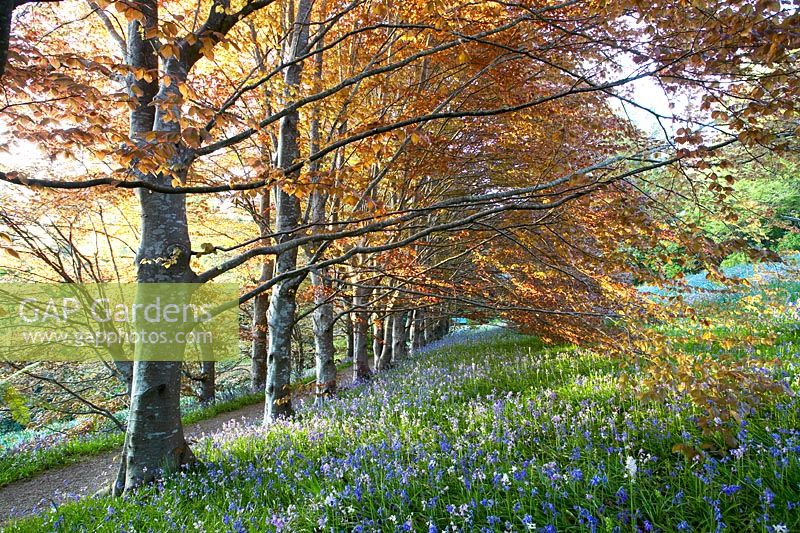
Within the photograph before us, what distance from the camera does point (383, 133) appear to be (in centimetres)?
460

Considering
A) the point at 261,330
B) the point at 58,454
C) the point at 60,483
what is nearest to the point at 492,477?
the point at 60,483

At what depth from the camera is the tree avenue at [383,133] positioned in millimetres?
3180

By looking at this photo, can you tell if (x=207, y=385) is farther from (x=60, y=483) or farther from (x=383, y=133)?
(x=383, y=133)

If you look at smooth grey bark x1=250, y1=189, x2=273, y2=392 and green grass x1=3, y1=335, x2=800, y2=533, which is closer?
green grass x1=3, y1=335, x2=800, y2=533

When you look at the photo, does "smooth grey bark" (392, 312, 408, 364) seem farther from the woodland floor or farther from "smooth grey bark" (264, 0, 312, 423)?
"smooth grey bark" (264, 0, 312, 423)

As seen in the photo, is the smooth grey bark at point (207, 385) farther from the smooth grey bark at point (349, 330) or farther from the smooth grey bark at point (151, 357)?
the smooth grey bark at point (151, 357)

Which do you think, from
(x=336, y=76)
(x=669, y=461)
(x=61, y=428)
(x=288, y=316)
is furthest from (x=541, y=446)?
(x=61, y=428)

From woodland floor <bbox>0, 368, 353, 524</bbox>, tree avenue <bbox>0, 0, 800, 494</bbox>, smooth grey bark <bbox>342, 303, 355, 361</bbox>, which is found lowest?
woodland floor <bbox>0, 368, 353, 524</bbox>

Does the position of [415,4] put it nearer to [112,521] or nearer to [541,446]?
[541,446]

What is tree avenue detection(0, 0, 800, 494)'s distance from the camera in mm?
3180

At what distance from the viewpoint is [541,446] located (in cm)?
→ 368

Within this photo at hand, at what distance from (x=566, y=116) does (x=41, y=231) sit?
1213 centimetres

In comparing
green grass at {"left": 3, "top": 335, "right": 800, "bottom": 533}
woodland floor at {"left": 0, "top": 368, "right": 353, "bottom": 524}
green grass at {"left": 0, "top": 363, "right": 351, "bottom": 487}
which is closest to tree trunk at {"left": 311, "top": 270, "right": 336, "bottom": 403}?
woodland floor at {"left": 0, "top": 368, "right": 353, "bottom": 524}

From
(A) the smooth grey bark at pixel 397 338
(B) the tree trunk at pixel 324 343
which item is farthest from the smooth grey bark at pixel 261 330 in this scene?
(A) the smooth grey bark at pixel 397 338
